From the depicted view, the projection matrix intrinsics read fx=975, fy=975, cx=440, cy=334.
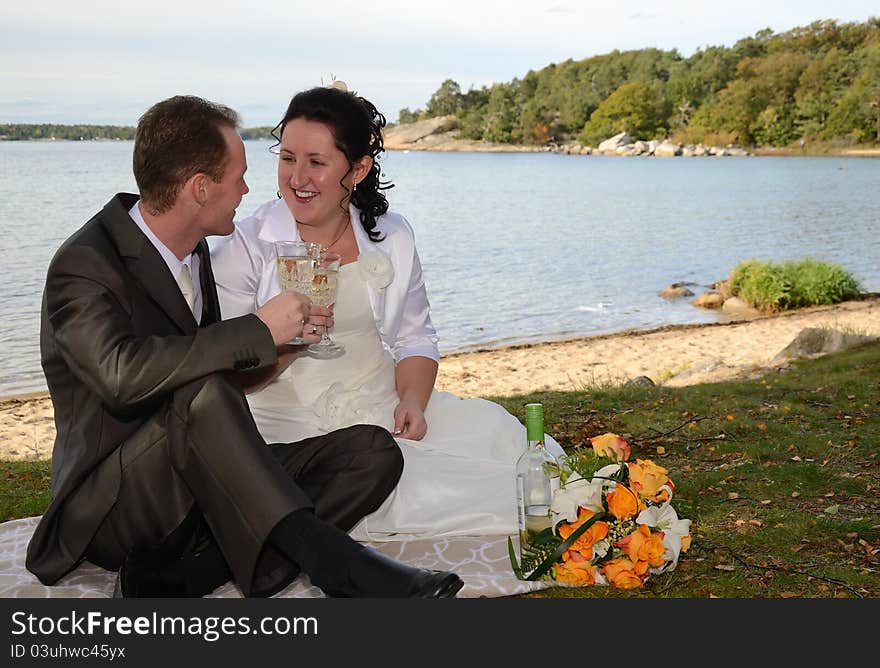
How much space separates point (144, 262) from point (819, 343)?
29.2ft

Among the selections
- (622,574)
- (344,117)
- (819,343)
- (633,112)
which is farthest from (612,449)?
(633,112)

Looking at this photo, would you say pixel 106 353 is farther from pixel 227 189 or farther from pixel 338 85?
pixel 338 85

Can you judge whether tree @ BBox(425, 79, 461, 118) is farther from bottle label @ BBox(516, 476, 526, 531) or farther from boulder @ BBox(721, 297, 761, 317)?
bottle label @ BBox(516, 476, 526, 531)

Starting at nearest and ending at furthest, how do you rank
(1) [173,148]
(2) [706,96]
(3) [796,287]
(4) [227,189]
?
1. (1) [173,148]
2. (4) [227,189]
3. (3) [796,287]
4. (2) [706,96]

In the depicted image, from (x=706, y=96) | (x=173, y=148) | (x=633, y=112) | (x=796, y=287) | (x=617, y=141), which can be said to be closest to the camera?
(x=173, y=148)

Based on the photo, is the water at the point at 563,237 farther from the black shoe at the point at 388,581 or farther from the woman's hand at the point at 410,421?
the black shoe at the point at 388,581

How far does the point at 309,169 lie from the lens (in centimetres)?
407

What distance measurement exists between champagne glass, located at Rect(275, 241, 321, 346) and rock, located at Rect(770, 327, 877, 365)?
7.47 metres

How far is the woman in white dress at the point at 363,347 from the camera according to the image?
4.09 m

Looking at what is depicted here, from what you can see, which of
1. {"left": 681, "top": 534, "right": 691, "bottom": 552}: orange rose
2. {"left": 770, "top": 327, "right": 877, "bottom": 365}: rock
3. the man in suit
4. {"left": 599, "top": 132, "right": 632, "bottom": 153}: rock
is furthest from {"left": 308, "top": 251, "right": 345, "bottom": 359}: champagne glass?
{"left": 599, "top": 132, "right": 632, "bottom": 153}: rock

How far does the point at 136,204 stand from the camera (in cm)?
333

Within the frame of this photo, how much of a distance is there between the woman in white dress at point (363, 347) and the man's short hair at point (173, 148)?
816mm

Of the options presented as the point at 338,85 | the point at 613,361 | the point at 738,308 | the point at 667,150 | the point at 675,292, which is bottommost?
the point at 667,150

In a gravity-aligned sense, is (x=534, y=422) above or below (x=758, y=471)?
above
